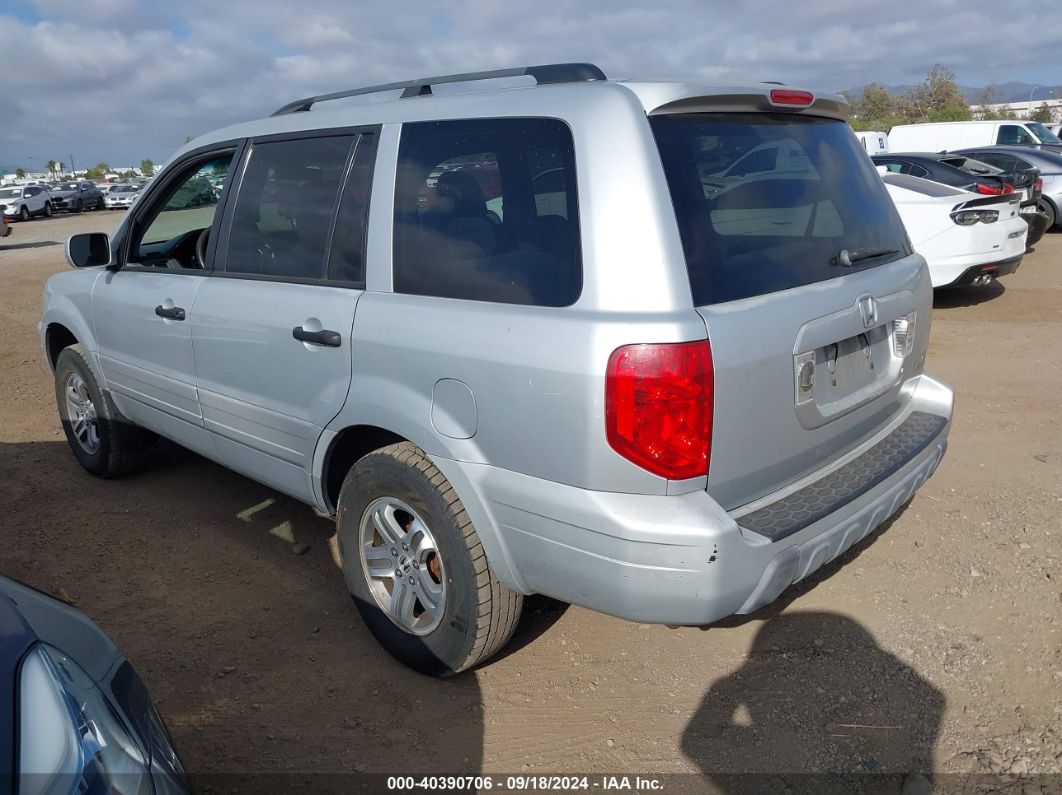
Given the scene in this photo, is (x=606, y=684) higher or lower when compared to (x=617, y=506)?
lower

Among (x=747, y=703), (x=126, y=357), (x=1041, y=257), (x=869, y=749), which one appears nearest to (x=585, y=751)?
(x=747, y=703)

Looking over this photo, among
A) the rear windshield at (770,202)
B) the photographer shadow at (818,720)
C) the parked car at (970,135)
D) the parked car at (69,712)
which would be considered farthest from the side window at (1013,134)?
the parked car at (69,712)

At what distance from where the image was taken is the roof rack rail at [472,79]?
268cm

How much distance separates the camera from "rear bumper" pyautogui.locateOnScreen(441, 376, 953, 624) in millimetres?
2279

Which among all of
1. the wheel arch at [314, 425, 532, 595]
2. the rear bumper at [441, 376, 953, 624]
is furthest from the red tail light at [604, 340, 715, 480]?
the wheel arch at [314, 425, 532, 595]

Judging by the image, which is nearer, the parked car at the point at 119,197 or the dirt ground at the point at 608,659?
the dirt ground at the point at 608,659

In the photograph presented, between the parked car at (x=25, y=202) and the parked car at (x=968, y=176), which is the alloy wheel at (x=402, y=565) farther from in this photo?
the parked car at (x=25, y=202)

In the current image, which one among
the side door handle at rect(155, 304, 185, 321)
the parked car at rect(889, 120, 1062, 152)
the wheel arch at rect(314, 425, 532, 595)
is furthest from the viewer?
the parked car at rect(889, 120, 1062, 152)

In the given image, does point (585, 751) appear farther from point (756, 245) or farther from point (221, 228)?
point (221, 228)

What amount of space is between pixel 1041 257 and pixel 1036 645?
11320 millimetres

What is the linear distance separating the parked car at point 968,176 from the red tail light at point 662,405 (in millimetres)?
9264

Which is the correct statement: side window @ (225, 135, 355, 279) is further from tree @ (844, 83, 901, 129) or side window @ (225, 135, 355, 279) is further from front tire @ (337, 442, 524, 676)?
tree @ (844, 83, 901, 129)

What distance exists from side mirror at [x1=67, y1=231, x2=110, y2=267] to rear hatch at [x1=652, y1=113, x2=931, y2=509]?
323 cm

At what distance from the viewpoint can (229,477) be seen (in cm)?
506
